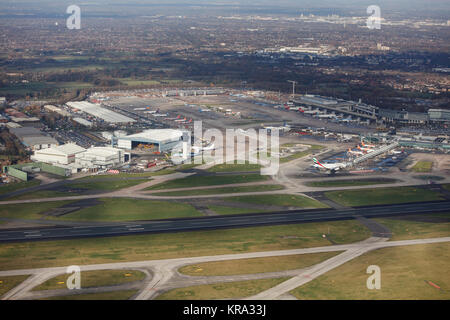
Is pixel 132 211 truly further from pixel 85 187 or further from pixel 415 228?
pixel 415 228

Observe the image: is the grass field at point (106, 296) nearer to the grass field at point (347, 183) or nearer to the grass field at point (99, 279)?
the grass field at point (99, 279)

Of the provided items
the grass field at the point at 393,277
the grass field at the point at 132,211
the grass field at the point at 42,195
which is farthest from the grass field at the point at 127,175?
the grass field at the point at 393,277

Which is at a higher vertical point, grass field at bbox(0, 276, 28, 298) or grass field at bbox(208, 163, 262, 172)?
grass field at bbox(208, 163, 262, 172)

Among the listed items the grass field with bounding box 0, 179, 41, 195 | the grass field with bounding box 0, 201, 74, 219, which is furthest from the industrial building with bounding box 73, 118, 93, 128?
the grass field with bounding box 0, 201, 74, 219

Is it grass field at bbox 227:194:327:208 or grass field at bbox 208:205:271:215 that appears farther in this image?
grass field at bbox 227:194:327:208

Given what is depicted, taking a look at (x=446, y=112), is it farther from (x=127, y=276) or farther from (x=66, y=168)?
(x=127, y=276)

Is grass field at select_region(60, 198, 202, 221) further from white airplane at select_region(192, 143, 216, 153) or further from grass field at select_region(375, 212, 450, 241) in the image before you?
white airplane at select_region(192, 143, 216, 153)
